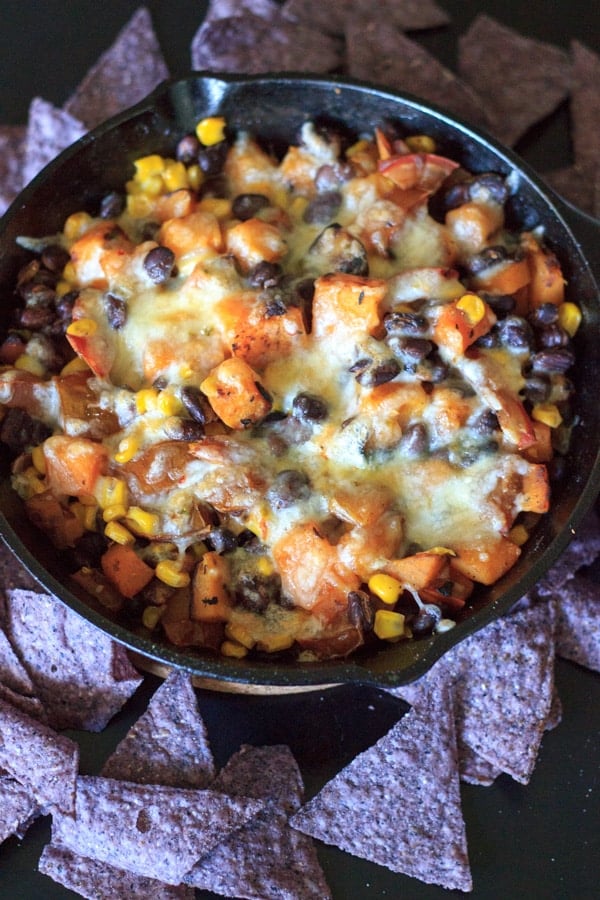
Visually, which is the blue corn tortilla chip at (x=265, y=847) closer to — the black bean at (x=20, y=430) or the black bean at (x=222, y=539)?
the black bean at (x=222, y=539)

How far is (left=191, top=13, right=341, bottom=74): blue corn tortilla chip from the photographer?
465 centimetres

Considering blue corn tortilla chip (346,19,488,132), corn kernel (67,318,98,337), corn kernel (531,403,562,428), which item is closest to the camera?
corn kernel (67,318,98,337)

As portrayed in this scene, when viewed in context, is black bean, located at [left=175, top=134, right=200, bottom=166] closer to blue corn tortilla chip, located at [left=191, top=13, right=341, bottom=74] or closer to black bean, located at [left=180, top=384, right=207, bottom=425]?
blue corn tortilla chip, located at [left=191, top=13, right=341, bottom=74]

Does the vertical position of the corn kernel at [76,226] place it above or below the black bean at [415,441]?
above

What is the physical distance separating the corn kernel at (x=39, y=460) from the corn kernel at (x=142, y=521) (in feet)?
1.16

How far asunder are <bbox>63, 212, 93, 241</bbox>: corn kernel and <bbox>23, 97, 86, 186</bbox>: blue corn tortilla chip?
2.03 ft

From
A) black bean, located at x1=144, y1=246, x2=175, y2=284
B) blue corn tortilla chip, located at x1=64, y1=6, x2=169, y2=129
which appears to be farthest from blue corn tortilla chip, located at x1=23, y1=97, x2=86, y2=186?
black bean, located at x1=144, y1=246, x2=175, y2=284

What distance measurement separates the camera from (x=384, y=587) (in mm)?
3318

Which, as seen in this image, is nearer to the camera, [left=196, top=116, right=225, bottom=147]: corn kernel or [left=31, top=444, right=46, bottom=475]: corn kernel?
[left=31, top=444, right=46, bottom=475]: corn kernel

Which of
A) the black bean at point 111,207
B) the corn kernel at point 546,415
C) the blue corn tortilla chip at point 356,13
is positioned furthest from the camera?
the blue corn tortilla chip at point 356,13

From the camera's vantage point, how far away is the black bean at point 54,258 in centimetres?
380

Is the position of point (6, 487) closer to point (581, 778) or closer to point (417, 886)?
point (417, 886)

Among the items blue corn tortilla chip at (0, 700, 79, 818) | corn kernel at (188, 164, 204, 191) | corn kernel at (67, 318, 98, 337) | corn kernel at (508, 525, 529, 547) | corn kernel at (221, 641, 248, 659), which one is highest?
corn kernel at (188, 164, 204, 191)

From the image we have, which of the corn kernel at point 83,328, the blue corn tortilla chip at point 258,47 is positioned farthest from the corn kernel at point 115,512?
the blue corn tortilla chip at point 258,47
